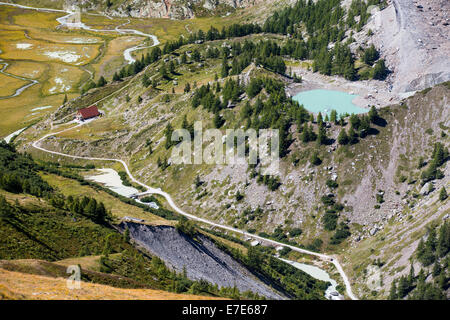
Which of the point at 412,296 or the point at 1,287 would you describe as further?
the point at 412,296

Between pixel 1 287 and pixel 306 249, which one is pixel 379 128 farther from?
pixel 1 287

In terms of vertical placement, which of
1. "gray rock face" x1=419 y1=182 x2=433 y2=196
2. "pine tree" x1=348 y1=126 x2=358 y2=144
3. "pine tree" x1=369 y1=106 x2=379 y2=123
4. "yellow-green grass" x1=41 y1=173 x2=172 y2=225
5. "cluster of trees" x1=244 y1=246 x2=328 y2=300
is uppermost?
"pine tree" x1=369 y1=106 x2=379 y2=123

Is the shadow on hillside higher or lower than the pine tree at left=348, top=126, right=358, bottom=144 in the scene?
higher

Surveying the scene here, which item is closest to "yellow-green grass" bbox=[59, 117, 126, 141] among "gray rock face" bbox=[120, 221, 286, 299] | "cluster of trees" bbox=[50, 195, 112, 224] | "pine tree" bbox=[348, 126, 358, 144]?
"cluster of trees" bbox=[50, 195, 112, 224]

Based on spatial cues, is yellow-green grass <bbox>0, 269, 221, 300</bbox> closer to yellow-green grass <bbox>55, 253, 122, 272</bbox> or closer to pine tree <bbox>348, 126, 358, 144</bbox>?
yellow-green grass <bbox>55, 253, 122, 272</bbox>

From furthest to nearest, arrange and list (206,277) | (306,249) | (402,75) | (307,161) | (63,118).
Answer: (63,118) < (402,75) < (307,161) < (306,249) < (206,277)

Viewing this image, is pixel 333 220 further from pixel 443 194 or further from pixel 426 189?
pixel 443 194
